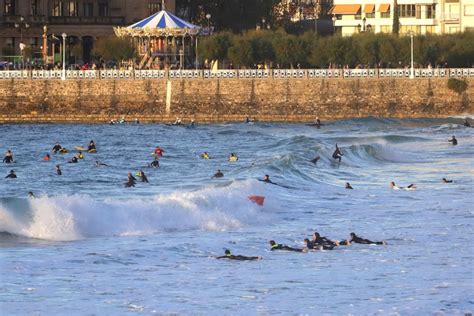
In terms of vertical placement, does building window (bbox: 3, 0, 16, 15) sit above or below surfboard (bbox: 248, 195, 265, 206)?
above

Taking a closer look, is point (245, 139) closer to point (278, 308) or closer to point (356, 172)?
point (356, 172)

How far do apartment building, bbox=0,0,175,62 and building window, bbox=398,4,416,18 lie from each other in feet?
55.4

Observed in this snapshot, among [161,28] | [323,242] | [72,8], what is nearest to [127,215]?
[323,242]

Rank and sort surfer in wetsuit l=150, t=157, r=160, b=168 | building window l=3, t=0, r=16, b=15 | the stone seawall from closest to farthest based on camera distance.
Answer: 1. surfer in wetsuit l=150, t=157, r=160, b=168
2. the stone seawall
3. building window l=3, t=0, r=16, b=15

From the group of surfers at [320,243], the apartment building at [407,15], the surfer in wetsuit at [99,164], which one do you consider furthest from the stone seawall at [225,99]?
the group of surfers at [320,243]

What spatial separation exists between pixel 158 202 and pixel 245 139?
31618mm

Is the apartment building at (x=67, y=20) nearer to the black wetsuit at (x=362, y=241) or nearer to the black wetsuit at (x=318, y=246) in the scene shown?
the black wetsuit at (x=362, y=241)

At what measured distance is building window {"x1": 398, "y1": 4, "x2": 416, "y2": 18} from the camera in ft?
370

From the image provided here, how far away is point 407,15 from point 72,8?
2365 cm

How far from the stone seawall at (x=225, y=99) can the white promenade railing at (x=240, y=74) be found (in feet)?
1.41

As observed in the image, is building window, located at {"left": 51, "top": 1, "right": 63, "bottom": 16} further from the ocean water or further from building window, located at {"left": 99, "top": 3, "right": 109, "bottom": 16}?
the ocean water

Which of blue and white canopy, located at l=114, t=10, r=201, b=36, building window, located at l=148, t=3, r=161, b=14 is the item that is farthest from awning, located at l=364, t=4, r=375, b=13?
blue and white canopy, located at l=114, t=10, r=201, b=36

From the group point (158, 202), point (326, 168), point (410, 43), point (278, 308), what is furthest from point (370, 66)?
point (278, 308)

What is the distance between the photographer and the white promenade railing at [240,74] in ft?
275
